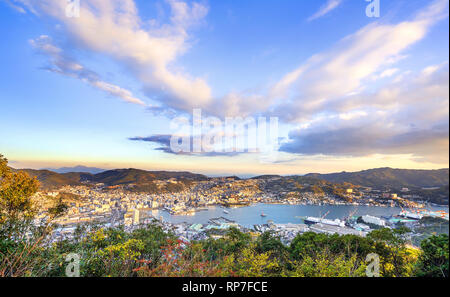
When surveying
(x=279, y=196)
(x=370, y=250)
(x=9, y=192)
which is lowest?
(x=279, y=196)

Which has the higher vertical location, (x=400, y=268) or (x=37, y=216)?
(x=37, y=216)

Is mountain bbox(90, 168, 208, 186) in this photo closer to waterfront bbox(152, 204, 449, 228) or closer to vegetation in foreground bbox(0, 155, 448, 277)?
waterfront bbox(152, 204, 449, 228)

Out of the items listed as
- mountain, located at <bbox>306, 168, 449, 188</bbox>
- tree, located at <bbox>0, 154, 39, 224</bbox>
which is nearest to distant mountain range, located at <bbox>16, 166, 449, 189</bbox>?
mountain, located at <bbox>306, 168, 449, 188</bbox>

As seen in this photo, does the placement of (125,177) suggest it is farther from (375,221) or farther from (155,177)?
(375,221)

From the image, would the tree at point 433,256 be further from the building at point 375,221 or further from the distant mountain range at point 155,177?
the building at point 375,221

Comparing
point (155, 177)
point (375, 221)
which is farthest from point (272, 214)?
point (155, 177)

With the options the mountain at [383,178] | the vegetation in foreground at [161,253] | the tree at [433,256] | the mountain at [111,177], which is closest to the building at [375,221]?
the mountain at [383,178]
